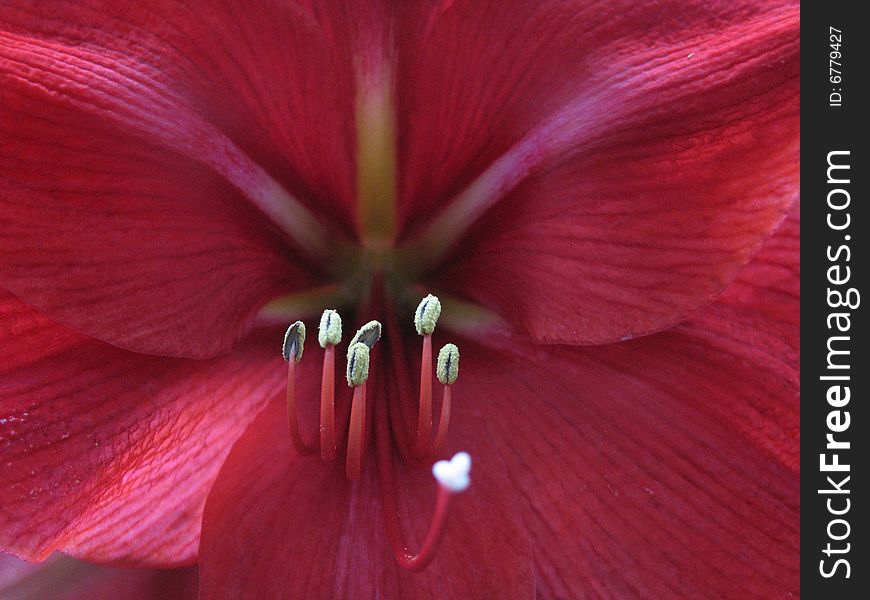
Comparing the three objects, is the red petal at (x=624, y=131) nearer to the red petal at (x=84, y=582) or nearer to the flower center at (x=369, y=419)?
the flower center at (x=369, y=419)

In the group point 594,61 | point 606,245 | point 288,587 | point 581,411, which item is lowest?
point 288,587

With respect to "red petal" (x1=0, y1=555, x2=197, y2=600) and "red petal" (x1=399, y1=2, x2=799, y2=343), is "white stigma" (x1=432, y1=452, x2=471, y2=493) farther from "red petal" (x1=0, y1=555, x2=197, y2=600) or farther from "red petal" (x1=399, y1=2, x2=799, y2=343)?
"red petal" (x1=0, y1=555, x2=197, y2=600)

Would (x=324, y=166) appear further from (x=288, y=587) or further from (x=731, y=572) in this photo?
(x=731, y=572)

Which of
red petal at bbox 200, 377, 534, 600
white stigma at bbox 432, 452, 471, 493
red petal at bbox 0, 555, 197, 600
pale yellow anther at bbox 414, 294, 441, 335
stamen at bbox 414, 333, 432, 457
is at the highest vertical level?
pale yellow anther at bbox 414, 294, 441, 335

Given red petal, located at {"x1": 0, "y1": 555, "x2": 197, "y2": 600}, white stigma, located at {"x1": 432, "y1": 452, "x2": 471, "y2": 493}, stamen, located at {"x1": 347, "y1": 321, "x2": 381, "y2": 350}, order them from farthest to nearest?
1. red petal, located at {"x1": 0, "y1": 555, "x2": 197, "y2": 600}
2. stamen, located at {"x1": 347, "y1": 321, "x2": 381, "y2": 350}
3. white stigma, located at {"x1": 432, "y1": 452, "x2": 471, "y2": 493}

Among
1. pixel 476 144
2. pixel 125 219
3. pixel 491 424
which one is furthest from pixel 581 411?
pixel 125 219

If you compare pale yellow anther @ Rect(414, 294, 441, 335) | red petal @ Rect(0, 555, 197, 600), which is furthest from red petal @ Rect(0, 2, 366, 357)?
red petal @ Rect(0, 555, 197, 600)

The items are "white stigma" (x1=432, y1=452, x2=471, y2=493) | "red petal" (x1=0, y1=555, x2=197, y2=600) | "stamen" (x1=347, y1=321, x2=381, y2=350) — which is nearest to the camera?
"white stigma" (x1=432, y1=452, x2=471, y2=493)
